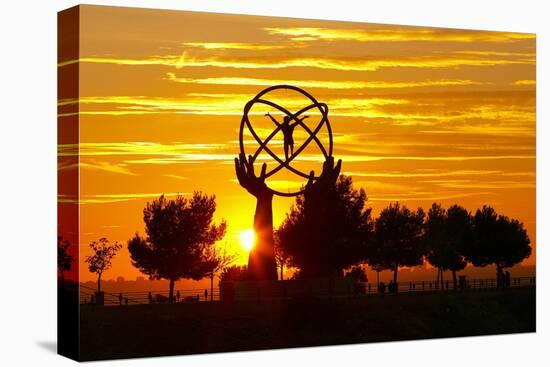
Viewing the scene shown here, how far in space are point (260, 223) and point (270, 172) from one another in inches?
36.6

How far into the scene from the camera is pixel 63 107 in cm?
2458

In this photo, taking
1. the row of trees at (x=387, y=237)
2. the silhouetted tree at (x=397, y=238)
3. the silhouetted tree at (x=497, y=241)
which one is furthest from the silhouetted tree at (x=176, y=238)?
the silhouetted tree at (x=497, y=241)

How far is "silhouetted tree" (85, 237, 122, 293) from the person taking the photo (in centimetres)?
2417

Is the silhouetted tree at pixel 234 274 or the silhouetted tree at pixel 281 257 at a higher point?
the silhouetted tree at pixel 281 257

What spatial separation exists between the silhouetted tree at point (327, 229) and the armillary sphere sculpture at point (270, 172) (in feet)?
0.57

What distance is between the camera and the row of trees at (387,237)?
26.5 meters

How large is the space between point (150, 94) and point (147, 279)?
10.5ft

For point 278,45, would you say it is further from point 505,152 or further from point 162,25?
point 505,152

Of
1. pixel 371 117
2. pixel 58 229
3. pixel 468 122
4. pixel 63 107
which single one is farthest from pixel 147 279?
pixel 468 122

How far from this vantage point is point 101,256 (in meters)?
24.3

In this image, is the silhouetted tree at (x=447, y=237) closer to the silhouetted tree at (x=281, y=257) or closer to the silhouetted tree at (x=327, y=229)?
the silhouetted tree at (x=327, y=229)

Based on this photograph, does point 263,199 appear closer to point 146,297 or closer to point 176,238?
point 176,238

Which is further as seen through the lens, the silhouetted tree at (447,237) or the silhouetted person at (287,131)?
the silhouetted tree at (447,237)

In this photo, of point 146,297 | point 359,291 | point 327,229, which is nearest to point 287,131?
point 327,229
